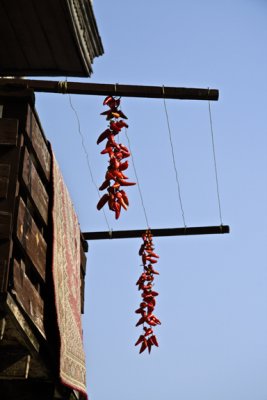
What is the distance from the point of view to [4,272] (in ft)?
13.1

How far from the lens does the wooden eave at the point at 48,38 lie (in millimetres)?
6180

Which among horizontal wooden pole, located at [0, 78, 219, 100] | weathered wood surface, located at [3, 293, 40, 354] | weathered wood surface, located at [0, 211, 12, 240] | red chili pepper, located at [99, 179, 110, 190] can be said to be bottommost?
weathered wood surface, located at [3, 293, 40, 354]

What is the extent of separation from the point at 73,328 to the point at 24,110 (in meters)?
2.16

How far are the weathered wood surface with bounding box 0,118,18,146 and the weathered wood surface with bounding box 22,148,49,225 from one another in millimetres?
162

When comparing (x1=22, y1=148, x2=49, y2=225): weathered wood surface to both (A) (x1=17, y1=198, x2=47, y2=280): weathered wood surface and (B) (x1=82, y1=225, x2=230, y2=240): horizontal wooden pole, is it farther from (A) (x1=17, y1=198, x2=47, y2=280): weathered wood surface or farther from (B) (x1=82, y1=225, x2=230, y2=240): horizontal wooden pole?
(B) (x1=82, y1=225, x2=230, y2=240): horizontal wooden pole

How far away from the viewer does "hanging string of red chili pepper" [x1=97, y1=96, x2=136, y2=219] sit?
18.4 ft

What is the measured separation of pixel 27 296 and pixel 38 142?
146 cm

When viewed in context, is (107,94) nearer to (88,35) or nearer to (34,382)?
(88,35)

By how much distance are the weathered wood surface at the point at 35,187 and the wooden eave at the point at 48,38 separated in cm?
205

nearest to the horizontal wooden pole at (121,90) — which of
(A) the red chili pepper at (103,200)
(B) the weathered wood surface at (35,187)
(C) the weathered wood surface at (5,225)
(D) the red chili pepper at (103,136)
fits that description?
(D) the red chili pepper at (103,136)

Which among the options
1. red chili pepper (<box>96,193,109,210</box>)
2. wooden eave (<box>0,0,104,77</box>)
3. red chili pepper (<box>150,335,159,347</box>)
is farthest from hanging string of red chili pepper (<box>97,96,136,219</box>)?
red chili pepper (<box>150,335,159,347</box>)

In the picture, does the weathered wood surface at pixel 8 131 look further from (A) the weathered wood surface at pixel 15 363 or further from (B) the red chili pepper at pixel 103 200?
(A) the weathered wood surface at pixel 15 363

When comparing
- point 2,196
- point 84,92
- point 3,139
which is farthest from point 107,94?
point 2,196

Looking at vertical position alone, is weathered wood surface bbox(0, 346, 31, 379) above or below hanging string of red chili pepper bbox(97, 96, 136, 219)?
below
